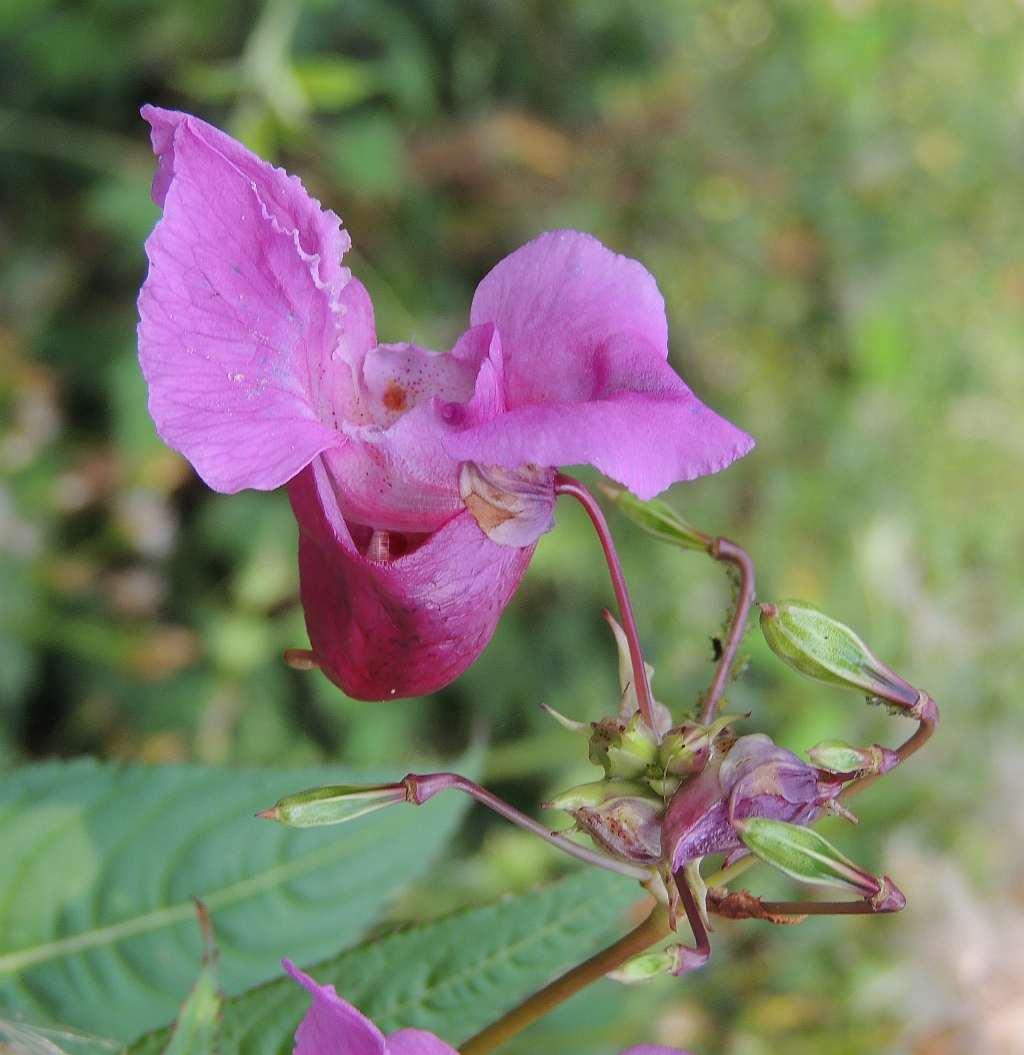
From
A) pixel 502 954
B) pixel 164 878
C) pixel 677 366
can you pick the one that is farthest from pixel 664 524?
pixel 677 366

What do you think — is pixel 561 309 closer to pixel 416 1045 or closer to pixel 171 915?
pixel 416 1045

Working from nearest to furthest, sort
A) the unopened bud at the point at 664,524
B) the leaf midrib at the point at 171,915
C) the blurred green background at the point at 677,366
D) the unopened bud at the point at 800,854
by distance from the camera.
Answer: the unopened bud at the point at 800,854 < the unopened bud at the point at 664,524 < the leaf midrib at the point at 171,915 < the blurred green background at the point at 677,366

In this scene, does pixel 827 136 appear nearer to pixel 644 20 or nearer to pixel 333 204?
pixel 644 20

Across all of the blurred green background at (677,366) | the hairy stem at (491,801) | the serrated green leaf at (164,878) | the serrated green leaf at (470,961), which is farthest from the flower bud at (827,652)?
the blurred green background at (677,366)

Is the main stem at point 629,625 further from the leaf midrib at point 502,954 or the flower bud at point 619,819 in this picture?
the leaf midrib at point 502,954

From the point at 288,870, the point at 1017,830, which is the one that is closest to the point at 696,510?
the point at 1017,830

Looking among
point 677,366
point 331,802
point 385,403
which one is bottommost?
point 677,366

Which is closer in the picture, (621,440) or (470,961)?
(621,440)

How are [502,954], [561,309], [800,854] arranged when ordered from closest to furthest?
[800,854], [561,309], [502,954]
